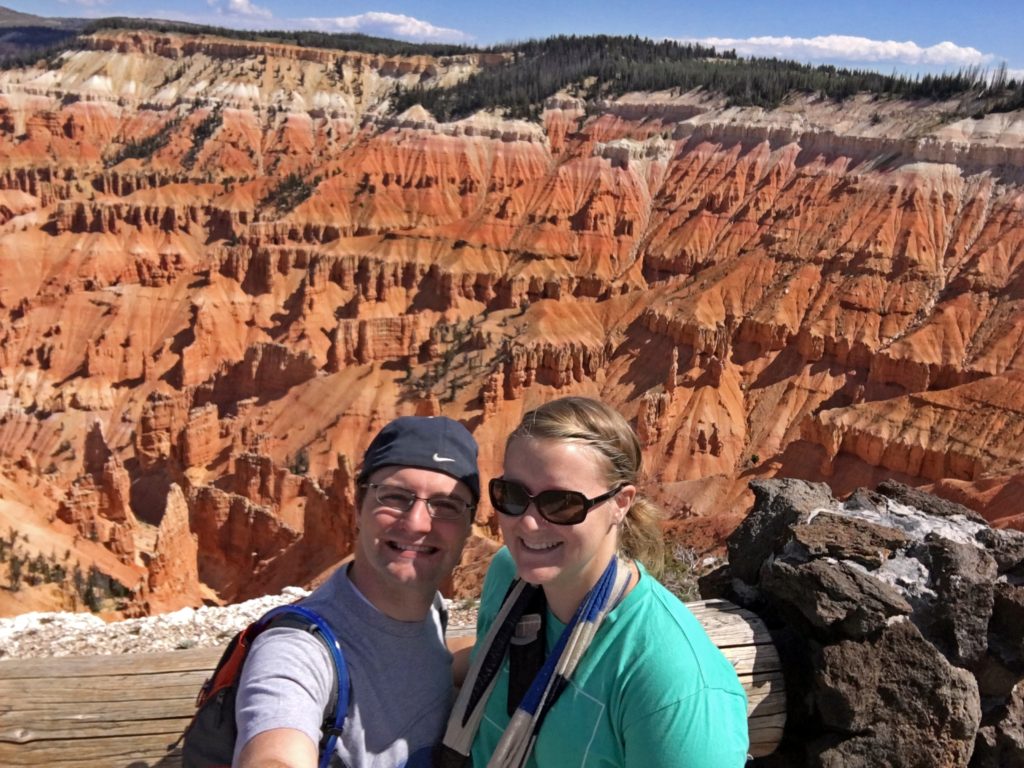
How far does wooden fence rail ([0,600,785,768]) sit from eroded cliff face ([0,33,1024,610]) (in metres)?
13.4

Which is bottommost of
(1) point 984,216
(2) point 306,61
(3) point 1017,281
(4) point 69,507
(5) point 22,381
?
(5) point 22,381

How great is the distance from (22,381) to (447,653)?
229 ft

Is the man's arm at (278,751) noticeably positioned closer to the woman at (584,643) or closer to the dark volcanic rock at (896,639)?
the woman at (584,643)

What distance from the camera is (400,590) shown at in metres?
3.76

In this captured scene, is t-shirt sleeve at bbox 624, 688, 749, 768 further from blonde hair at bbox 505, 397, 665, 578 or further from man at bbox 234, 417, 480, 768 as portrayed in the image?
man at bbox 234, 417, 480, 768

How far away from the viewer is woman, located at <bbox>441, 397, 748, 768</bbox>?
319 cm

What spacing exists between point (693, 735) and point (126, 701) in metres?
3.47

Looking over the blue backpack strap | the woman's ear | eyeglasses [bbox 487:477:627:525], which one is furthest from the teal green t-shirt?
the blue backpack strap

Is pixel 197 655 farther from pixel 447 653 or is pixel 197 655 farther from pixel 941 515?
pixel 941 515

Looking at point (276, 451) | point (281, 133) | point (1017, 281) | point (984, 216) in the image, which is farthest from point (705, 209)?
point (281, 133)

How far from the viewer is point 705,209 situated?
6538 centimetres

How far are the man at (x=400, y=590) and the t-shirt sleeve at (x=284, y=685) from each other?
285mm

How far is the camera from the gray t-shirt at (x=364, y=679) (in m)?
3.19

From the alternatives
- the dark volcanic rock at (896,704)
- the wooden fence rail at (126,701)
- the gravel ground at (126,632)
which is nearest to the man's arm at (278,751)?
the wooden fence rail at (126,701)
